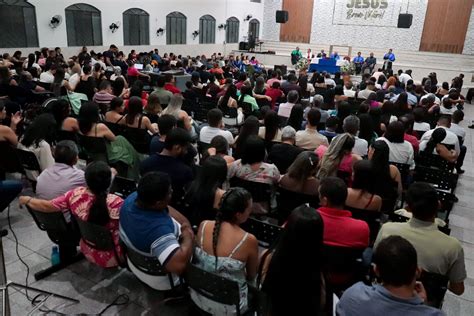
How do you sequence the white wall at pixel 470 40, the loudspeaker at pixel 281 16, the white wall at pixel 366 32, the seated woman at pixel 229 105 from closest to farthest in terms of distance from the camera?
1. the seated woman at pixel 229 105
2. the white wall at pixel 470 40
3. the white wall at pixel 366 32
4. the loudspeaker at pixel 281 16

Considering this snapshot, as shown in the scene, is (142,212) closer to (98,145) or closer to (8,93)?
(98,145)

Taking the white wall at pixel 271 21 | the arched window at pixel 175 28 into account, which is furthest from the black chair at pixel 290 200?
the white wall at pixel 271 21

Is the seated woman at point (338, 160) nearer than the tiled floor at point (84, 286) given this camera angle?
No

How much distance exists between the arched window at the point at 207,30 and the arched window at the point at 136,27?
372 cm

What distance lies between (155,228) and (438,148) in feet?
13.0

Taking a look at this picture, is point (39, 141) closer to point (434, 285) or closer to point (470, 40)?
point (434, 285)

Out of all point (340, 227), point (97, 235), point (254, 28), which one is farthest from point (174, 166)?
point (254, 28)

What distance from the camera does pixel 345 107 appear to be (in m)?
5.61

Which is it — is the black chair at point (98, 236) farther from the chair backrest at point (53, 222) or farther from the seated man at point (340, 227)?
the seated man at point (340, 227)

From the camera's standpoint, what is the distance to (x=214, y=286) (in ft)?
6.19

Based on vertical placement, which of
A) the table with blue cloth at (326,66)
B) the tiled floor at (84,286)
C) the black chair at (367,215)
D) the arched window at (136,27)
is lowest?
the tiled floor at (84,286)

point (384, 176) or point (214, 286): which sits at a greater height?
point (384, 176)

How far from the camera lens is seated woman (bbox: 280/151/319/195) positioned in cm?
299

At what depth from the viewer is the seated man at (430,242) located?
82.7 inches
